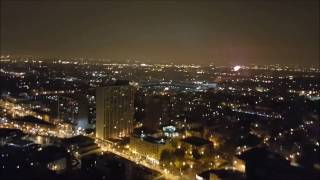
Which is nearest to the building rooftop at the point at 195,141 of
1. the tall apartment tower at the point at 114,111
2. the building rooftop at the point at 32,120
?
the tall apartment tower at the point at 114,111

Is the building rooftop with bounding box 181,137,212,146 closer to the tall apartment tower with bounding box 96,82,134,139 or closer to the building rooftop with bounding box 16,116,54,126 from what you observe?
the tall apartment tower with bounding box 96,82,134,139

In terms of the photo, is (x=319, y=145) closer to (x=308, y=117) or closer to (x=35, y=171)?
(x=308, y=117)

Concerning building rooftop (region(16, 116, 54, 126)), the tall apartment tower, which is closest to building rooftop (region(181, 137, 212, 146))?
the tall apartment tower

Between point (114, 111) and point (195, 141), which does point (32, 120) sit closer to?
point (114, 111)

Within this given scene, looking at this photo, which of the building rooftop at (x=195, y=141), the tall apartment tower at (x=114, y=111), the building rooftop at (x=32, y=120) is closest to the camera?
the building rooftop at (x=195, y=141)

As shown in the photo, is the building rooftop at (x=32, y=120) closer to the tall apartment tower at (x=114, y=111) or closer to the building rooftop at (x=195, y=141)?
the tall apartment tower at (x=114, y=111)

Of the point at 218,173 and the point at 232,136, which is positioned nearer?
the point at 218,173

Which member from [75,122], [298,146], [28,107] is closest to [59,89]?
[28,107]

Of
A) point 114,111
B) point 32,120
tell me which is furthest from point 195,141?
point 32,120
